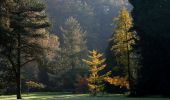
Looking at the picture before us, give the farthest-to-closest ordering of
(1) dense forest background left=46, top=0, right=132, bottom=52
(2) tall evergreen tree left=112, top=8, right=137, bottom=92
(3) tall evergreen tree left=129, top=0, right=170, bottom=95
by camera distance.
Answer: (1) dense forest background left=46, top=0, right=132, bottom=52 < (2) tall evergreen tree left=112, top=8, right=137, bottom=92 < (3) tall evergreen tree left=129, top=0, right=170, bottom=95

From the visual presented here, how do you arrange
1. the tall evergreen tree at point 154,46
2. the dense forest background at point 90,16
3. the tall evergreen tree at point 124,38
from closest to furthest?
the tall evergreen tree at point 154,46 < the tall evergreen tree at point 124,38 < the dense forest background at point 90,16

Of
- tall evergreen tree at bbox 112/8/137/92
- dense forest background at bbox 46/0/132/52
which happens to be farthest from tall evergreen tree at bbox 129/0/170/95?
dense forest background at bbox 46/0/132/52

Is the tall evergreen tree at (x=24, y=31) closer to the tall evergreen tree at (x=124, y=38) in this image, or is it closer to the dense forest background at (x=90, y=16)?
the tall evergreen tree at (x=124, y=38)

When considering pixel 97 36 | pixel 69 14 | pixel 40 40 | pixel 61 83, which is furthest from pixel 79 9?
pixel 40 40

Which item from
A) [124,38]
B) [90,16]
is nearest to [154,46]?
[124,38]

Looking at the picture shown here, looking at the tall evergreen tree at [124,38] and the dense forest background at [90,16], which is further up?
the dense forest background at [90,16]

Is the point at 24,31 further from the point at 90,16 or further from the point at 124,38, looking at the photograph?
the point at 90,16

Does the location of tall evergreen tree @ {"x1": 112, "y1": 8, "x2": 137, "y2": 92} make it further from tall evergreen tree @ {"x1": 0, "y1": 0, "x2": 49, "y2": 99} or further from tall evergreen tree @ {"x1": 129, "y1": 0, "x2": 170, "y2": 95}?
tall evergreen tree @ {"x1": 0, "y1": 0, "x2": 49, "y2": 99}

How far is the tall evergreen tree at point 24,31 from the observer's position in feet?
149

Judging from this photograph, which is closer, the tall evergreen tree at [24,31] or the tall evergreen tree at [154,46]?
the tall evergreen tree at [154,46]

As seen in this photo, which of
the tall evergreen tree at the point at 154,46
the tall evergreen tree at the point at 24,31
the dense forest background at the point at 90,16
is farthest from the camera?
the dense forest background at the point at 90,16

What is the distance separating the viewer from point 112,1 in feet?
509

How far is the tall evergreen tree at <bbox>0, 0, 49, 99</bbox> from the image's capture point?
149 feet

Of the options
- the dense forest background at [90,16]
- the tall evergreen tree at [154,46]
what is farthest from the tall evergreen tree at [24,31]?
the dense forest background at [90,16]
